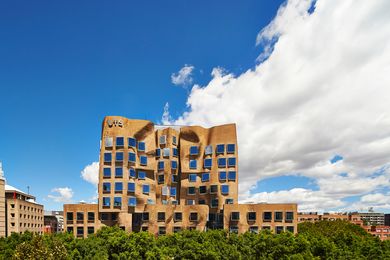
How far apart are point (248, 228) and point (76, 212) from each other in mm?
38953

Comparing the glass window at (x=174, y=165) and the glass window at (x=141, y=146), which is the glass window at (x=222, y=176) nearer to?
the glass window at (x=174, y=165)

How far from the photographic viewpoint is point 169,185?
76875 mm

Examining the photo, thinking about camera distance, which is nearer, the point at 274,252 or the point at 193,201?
the point at 274,252

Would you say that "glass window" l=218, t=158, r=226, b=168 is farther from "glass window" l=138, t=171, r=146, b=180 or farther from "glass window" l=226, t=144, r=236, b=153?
"glass window" l=138, t=171, r=146, b=180

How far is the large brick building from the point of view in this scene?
67938mm

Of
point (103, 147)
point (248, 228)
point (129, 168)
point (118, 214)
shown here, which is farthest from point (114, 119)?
point (248, 228)

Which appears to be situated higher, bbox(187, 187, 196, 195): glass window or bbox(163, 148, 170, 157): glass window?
bbox(163, 148, 170, 157): glass window

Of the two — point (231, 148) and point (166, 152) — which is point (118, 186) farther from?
point (231, 148)

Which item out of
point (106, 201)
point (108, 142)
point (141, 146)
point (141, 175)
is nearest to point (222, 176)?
point (141, 175)

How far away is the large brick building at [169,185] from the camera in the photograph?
67938mm

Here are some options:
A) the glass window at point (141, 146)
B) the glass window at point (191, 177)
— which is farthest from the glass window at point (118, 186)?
the glass window at point (191, 177)

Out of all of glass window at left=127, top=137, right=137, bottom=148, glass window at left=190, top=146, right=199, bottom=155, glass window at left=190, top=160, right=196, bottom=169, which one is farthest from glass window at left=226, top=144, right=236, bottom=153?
glass window at left=127, top=137, right=137, bottom=148

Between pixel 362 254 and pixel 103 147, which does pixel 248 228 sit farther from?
pixel 103 147

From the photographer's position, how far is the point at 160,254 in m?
40.0
